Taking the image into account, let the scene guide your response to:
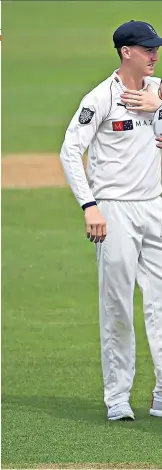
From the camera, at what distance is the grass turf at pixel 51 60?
26500 mm

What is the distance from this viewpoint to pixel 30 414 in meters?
8.20

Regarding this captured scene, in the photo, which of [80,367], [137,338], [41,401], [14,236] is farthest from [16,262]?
[41,401]

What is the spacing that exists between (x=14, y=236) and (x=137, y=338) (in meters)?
4.63

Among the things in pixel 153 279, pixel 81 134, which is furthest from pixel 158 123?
pixel 153 279

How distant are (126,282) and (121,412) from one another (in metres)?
0.71

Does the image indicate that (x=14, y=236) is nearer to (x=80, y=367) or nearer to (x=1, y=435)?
(x=80, y=367)

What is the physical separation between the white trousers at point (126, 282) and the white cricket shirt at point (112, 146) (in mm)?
87

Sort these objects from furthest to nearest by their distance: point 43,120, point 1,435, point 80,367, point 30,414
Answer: point 43,120
point 80,367
point 30,414
point 1,435

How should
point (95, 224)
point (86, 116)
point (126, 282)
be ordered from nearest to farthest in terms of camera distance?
1. point (95, 224)
2. point (86, 116)
3. point (126, 282)

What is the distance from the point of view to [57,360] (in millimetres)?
9703

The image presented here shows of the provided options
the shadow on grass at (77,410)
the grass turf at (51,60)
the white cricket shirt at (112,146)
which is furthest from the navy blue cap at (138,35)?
the grass turf at (51,60)

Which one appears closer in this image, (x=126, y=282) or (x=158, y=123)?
(x=158, y=123)

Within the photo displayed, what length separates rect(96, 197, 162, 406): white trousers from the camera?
793 cm

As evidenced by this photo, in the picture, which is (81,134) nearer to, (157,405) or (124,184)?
(124,184)
